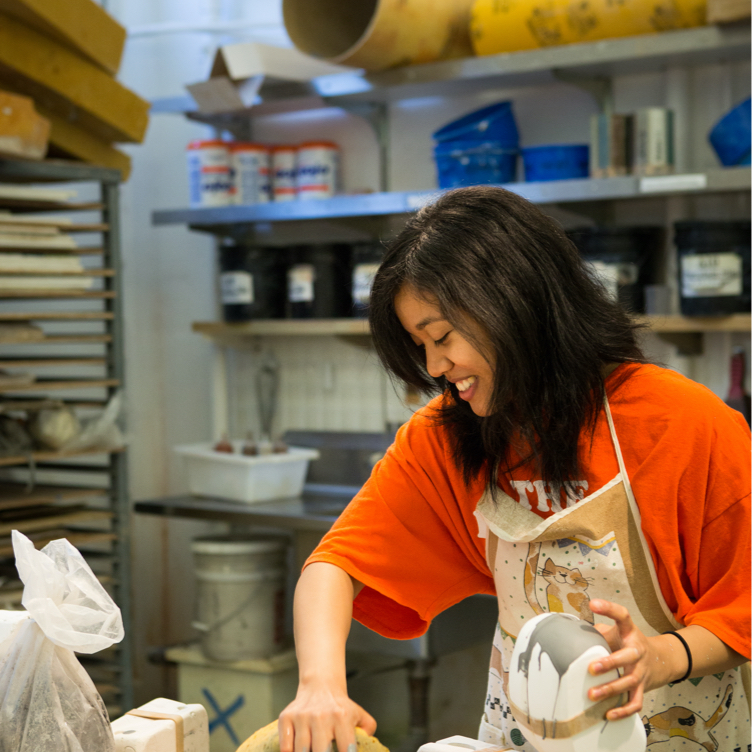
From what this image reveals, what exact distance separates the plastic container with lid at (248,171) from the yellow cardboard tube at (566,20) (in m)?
0.80

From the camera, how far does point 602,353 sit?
1188 mm

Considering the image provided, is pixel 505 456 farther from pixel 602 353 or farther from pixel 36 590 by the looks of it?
pixel 36 590

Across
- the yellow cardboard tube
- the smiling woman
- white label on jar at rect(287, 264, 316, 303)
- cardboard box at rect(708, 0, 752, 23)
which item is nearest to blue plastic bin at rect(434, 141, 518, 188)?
the yellow cardboard tube

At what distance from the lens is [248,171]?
9.99ft

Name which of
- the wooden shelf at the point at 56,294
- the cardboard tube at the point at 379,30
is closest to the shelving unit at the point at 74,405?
the wooden shelf at the point at 56,294

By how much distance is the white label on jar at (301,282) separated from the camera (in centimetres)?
296

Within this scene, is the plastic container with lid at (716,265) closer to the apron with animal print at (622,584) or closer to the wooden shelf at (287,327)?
the wooden shelf at (287,327)

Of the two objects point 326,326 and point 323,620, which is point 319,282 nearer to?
point 326,326

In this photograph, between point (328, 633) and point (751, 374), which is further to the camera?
point (751, 374)

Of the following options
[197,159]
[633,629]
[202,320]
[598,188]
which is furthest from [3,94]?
[633,629]

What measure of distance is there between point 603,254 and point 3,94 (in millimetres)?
1575

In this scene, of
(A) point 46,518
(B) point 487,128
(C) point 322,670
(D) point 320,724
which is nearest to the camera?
(D) point 320,724

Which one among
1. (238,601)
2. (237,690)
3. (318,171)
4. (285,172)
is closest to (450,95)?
(318,171)

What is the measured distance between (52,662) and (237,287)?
220cm
